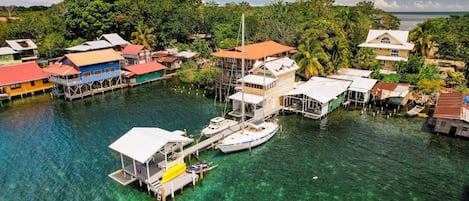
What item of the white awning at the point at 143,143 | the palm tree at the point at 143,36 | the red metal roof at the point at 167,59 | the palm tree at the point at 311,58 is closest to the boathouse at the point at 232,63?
the palm tree at the point at 311,58

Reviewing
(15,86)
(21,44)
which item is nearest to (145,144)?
(15,86)

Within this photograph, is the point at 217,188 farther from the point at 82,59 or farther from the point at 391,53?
the point at 391,53

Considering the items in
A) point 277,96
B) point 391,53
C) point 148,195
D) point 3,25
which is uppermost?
point 3,25

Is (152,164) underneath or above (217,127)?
underneath

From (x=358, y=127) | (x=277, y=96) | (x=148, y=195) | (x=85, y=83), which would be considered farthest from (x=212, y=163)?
(x=85, y=83)

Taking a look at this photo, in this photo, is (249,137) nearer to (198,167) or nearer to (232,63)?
(198,167)

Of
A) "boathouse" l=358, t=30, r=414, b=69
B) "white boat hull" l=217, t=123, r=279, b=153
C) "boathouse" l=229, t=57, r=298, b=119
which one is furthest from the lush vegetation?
"white boat hull" l=217, t=123, r=279, b=153

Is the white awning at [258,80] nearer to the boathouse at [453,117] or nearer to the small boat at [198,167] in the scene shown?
the small boat at [198,167]
